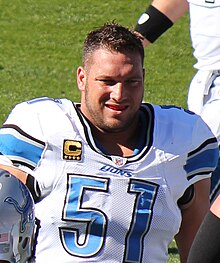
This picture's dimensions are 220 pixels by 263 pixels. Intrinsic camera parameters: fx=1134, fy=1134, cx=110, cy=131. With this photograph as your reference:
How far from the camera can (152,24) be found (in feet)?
20.2

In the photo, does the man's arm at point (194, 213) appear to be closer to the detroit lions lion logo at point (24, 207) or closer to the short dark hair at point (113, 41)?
the short dark hair at point (113, 41)

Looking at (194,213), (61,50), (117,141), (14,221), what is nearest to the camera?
(14,221)

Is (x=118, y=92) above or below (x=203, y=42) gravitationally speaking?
below

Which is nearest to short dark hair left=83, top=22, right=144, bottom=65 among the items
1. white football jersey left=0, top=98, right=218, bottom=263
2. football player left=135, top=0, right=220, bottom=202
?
white football jersey left=0, top=98, right=218, bottom=263

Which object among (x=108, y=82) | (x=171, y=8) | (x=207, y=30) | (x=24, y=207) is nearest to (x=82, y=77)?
(x=108, y=82)

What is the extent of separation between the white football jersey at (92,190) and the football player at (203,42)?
1585 mm

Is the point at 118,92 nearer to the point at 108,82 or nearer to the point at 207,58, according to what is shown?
the point at 108,82

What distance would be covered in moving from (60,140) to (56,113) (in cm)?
12

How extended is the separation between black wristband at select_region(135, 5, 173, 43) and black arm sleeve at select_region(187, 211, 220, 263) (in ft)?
8.84

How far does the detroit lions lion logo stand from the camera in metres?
3.20

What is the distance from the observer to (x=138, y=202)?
4.17m

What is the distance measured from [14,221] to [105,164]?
1038 millimetres

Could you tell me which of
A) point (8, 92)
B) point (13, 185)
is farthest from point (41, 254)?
point (8, 92)

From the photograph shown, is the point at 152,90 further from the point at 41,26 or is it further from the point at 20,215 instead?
the point at 20,215
